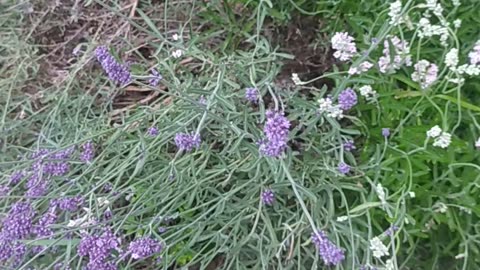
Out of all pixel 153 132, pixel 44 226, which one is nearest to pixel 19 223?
pixel 44 226

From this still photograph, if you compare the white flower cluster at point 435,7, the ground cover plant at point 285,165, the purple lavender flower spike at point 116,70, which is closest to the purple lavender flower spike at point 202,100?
the ground cover plant at point 285,165

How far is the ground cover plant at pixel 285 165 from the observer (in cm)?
98

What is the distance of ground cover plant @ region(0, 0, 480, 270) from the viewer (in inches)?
38.6

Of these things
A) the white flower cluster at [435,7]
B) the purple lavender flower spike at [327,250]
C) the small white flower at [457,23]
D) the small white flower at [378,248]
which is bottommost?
the small white flower at [378,248]

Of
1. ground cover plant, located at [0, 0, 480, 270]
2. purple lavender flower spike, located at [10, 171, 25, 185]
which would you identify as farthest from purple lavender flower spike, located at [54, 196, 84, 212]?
purple lavender flower spike, located at [10, 171, 25, 185]

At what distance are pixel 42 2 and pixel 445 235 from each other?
93 centimetres

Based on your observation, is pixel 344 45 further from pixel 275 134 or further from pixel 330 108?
pixel 275 134

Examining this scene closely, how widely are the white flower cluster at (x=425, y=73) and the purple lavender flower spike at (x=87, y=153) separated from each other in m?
0.50

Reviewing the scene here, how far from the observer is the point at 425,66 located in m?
0.99

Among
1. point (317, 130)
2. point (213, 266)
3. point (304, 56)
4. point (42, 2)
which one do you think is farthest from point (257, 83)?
point (42, 2)

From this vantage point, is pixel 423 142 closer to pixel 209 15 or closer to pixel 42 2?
pixel 209 15

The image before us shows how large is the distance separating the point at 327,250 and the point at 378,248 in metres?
0.08

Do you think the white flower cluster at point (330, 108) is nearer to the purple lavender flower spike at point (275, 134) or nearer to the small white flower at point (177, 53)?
the purple lavender flower spike at point (275, 134)

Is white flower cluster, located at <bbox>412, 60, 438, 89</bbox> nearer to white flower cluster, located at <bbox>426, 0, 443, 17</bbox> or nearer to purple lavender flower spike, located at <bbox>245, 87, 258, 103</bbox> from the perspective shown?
white flower cluster, located at <bbox>426, 0, 443, 17</bbox>
